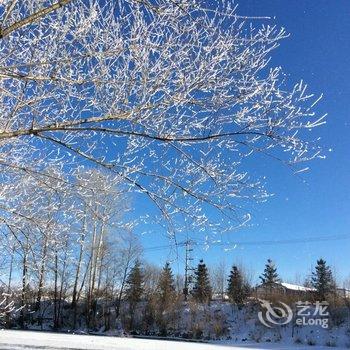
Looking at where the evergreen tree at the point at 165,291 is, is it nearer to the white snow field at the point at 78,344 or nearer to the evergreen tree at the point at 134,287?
the evergreen tree at the point at 134,287

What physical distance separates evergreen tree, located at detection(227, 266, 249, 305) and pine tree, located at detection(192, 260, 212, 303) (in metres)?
1.72

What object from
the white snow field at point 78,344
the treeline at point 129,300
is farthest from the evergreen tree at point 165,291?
the white snow field at point 78,344

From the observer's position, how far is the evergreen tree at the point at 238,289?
3003cm

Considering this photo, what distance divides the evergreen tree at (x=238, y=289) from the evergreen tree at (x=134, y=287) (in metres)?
6.01

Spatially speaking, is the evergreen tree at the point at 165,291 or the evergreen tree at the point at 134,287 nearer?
the evergreen tree at the point at 165,291

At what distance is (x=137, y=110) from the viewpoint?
3.46 meters

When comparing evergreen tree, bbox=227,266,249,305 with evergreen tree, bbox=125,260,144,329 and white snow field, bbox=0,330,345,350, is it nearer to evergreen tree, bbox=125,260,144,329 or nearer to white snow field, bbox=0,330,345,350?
evergreen tree, bbox=125,260,144,329

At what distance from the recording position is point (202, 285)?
117 feet

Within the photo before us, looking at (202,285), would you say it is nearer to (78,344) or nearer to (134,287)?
(134,287)

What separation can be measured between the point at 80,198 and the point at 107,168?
69cm

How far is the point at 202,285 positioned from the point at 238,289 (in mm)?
5203

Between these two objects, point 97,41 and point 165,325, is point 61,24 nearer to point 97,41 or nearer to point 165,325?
point 97,41

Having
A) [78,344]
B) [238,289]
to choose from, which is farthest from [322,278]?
[78,344]

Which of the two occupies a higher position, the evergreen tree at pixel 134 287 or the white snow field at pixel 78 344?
the evergreen tree at pixel 134 287
